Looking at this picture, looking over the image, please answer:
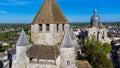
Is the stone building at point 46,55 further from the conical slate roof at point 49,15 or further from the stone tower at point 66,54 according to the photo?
the conical slate roof at point 49,15

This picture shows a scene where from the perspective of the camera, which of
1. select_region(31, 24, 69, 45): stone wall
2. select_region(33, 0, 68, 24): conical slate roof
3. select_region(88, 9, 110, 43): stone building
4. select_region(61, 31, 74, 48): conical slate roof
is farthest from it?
select_region(88, 9, 110, 43): stone building

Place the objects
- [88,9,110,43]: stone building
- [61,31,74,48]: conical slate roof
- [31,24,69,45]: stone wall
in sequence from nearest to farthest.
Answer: [61,31,74,48]: conical slate roof, [31,24,69,45]: stone wall, [88,9,110,43]: stone building

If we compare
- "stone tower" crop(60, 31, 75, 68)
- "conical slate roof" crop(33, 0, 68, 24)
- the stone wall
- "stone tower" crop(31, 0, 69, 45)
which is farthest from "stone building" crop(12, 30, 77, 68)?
"conical slate roof" crop(33, 0, 68, 24)

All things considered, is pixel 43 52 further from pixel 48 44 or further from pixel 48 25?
pixel 48 25

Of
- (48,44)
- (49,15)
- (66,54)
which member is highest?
(49,15)

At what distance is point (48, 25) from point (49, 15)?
3.72ft

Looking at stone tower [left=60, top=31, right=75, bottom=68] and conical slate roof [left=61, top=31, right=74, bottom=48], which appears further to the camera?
conical slate roof [left=61, top=31, right=74, bottom=48]

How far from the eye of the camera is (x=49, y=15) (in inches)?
906

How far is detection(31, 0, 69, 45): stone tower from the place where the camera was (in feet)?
74.2

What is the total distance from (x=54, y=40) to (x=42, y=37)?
1.44 m

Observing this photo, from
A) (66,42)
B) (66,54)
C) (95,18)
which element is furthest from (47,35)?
(95,18)

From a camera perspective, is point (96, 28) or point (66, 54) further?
point (96, 28)

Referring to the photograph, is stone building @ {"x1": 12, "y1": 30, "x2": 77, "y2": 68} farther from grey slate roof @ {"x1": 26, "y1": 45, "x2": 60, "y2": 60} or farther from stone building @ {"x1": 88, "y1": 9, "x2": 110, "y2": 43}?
stone building @ {"x1": 88, "y1": 9, "x2": 110, "y2": 43}

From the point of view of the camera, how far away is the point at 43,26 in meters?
22.9
